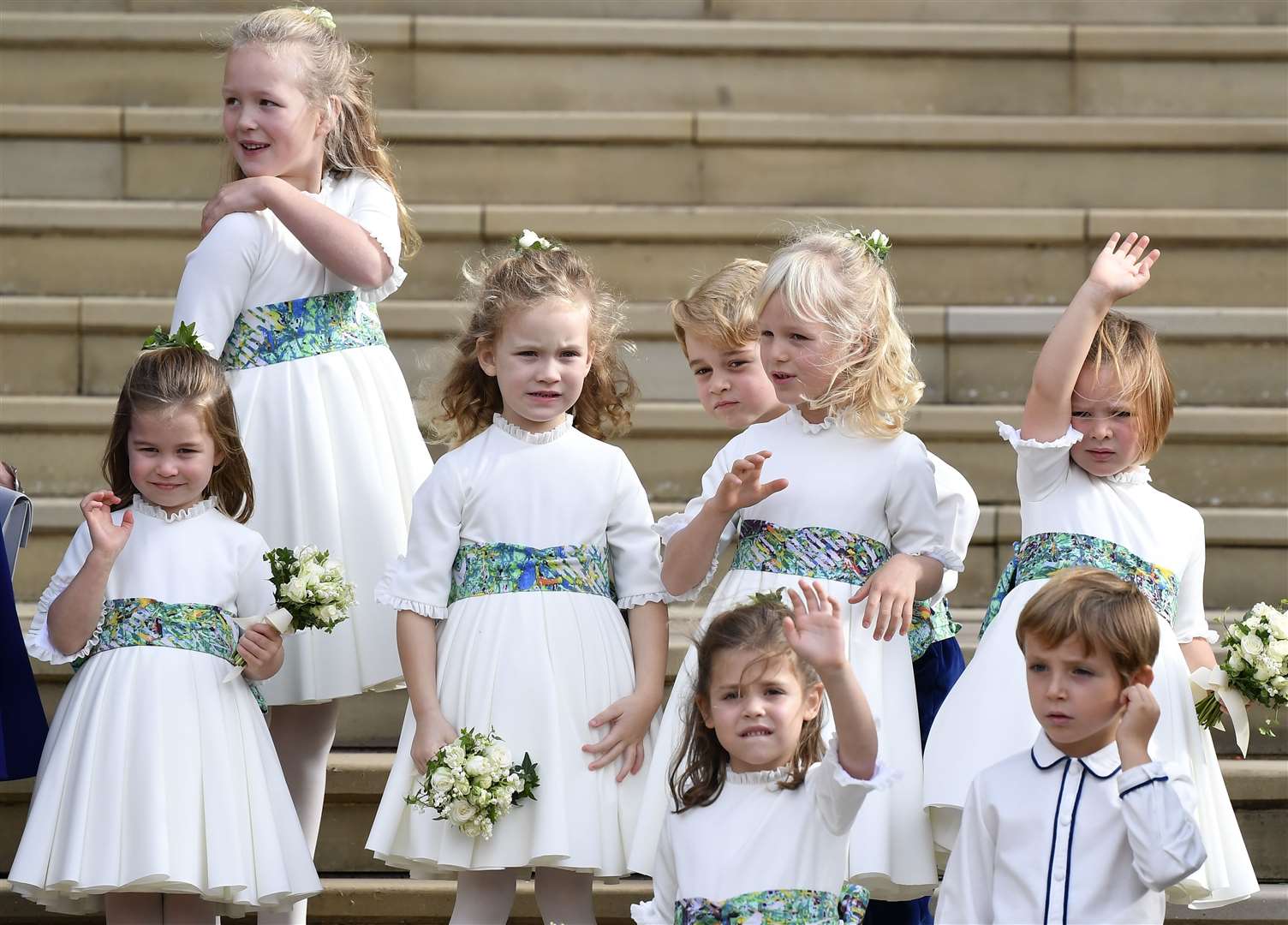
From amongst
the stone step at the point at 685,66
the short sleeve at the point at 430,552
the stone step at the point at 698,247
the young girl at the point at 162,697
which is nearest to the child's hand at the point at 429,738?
the short sleeve at the point at 430,552

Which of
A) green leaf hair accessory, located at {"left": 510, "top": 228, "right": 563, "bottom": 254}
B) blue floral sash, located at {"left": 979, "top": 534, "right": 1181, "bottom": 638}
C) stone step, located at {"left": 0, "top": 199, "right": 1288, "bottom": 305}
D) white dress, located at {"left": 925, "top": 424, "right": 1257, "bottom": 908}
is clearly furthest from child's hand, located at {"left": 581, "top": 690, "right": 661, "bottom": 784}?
stone step, located at {"left": 0, "top": 199, "right": 1288, "bottom": 305}

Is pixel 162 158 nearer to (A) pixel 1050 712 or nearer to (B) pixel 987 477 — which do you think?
(B) pixel 987 477

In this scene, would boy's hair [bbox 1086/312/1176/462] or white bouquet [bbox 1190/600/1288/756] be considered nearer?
white bouquet [bbox 1190/600/1288/756]

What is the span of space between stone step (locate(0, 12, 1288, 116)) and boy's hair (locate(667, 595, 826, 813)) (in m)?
4.01

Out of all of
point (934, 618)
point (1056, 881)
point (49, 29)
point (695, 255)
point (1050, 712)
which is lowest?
point (1056, 881)

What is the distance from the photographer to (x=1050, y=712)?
3092mm

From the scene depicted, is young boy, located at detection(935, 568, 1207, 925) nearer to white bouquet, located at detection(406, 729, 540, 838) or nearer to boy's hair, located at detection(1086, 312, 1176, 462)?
boy's hair, located at detection(1086, 312, 1176, 462)

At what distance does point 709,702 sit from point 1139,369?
119 cm

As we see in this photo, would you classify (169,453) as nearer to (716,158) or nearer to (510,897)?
(510,897)

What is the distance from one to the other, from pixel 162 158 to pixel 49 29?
0.75m

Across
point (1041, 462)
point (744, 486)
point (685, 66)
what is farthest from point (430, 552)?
point (685, 66)

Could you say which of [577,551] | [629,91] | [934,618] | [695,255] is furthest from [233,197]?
[629,91]

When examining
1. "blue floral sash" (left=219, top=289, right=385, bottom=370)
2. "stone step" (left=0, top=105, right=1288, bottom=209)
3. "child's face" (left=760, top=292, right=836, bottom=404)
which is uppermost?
"stone step" (left=0, top=105, right=1288, bottom=209)

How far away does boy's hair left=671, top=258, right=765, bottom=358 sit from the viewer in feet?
13.5
